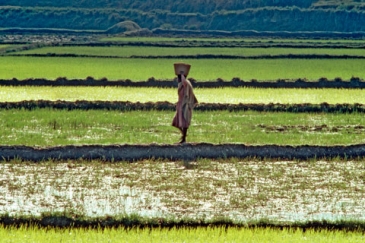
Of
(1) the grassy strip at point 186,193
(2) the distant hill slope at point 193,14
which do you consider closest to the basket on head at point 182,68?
(1) the grassy strip at point 186,193

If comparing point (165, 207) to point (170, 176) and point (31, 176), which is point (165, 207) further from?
point (31, 176)

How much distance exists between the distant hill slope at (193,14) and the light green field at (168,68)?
38.2 metres

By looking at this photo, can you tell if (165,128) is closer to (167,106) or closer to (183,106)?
(183,106)

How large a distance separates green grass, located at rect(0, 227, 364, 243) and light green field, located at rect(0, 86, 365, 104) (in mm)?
9457

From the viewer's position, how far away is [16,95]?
56.5 ft

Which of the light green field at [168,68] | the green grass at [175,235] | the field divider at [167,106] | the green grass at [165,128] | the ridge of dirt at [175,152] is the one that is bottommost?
the green grass at [175,235]

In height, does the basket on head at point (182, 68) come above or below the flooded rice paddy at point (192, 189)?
above

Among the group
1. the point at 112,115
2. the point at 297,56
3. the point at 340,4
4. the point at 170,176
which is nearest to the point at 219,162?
the point at 170,176

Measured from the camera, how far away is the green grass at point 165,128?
39.3 feet

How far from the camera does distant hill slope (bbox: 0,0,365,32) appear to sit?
66.3 m

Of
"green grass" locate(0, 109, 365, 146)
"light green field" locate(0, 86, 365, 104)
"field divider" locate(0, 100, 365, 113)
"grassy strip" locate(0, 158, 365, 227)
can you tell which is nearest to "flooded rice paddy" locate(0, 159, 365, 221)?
"grassy strip" locate(0, 158, 365, 227)

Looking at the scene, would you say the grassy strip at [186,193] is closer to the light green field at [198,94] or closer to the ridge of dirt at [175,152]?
the ridge of dirt at [175,152]

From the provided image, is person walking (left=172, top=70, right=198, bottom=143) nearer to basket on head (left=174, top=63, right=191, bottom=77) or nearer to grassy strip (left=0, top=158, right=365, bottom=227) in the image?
basket on head (left=174, top=63, right=191, bottom=77)

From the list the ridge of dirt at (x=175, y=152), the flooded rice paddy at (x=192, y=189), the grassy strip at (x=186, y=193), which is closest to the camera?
the grassy strip at (x=186, y=193)
